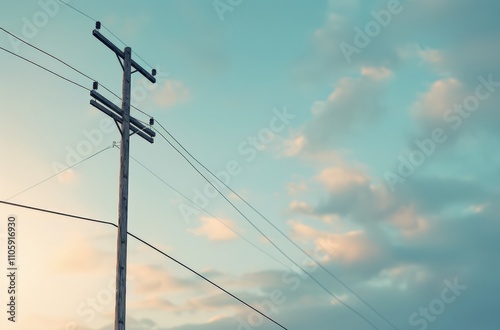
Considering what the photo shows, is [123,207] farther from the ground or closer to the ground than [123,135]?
closer to the ground

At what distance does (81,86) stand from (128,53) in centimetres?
208

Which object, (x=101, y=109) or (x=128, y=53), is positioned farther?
(x=128, y=53)

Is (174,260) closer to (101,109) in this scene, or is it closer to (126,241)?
(126,241)

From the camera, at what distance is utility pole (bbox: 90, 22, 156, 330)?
17.7 metres

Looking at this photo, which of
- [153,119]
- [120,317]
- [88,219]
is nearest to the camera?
[120,317]

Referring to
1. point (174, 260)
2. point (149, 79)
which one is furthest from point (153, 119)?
point (174, 260)

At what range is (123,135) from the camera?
780 inches

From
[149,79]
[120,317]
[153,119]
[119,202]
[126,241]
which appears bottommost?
[120,317]

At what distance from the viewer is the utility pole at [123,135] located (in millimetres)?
17672

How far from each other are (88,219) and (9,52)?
5.65 meters

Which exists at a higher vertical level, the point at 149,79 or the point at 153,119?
the point at 149,79

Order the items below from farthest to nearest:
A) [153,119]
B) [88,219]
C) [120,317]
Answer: [153,119], [88,219], [120,317]

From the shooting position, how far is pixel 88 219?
2022cm

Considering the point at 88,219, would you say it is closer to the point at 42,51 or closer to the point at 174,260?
the point at 174,260
